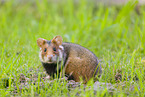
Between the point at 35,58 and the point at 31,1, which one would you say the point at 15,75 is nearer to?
the point at 35,58

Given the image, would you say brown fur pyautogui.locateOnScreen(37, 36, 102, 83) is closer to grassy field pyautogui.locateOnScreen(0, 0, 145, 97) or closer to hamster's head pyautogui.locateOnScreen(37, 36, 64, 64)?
hamster's head pyautogui.locateOnScreen(37, 36, 64, 64)

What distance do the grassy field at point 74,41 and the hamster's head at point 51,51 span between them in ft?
1.03

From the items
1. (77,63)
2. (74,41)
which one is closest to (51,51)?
(77,63)

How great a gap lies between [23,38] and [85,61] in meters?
3.14

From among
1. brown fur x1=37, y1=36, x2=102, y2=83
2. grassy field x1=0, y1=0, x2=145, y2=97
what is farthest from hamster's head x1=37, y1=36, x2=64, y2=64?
grassy field x1=0, y1=0, x2=145, y2=97

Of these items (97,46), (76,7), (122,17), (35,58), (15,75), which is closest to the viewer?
(15,75)

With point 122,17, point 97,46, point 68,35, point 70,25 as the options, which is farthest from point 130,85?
point 70,25

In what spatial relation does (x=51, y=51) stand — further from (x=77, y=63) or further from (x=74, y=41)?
(x=74, y=41)

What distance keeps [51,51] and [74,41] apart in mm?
2251

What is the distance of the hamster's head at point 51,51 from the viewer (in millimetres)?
3867

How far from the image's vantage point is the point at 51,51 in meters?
3.93

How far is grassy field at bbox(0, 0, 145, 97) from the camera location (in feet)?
11.6

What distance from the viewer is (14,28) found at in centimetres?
747

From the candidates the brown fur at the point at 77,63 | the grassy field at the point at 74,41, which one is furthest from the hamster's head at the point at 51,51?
the grassy field at the point at 74,41
